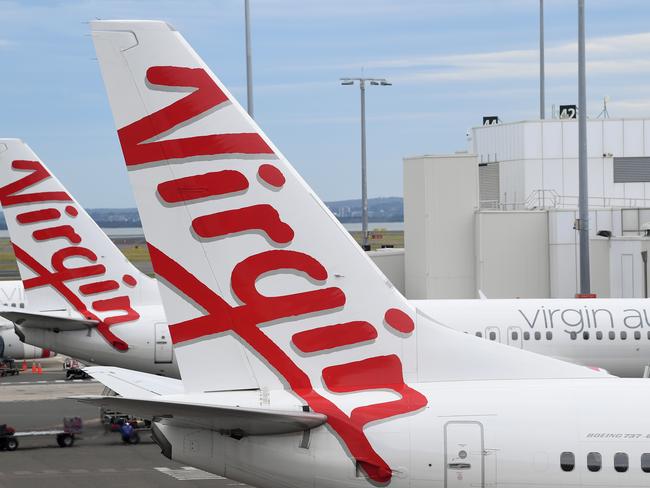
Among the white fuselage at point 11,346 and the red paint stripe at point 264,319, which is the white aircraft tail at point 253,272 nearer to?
the red paint stripe at point 264,319

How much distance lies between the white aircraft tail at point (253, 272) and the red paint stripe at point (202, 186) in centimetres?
1

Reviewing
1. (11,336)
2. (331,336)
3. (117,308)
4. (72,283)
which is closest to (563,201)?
(11,336)

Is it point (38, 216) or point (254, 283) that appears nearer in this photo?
point (254, 283)

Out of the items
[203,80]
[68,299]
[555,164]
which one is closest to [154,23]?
[203,80]

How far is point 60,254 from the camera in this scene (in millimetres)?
39250

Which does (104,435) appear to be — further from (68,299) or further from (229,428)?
(229,428)

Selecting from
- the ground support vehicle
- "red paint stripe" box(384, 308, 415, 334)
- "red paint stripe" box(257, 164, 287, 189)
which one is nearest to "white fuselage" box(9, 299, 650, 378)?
the ground support vehicle

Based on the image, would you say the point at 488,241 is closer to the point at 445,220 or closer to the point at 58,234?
the point at 445,220

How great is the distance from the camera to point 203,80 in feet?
48.0

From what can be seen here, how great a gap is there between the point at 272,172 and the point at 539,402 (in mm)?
4495

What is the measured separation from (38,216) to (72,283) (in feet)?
8.25

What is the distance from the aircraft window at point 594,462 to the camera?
1425 cm

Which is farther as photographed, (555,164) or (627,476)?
(555,164)

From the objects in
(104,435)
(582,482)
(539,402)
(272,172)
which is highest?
(272,172)
